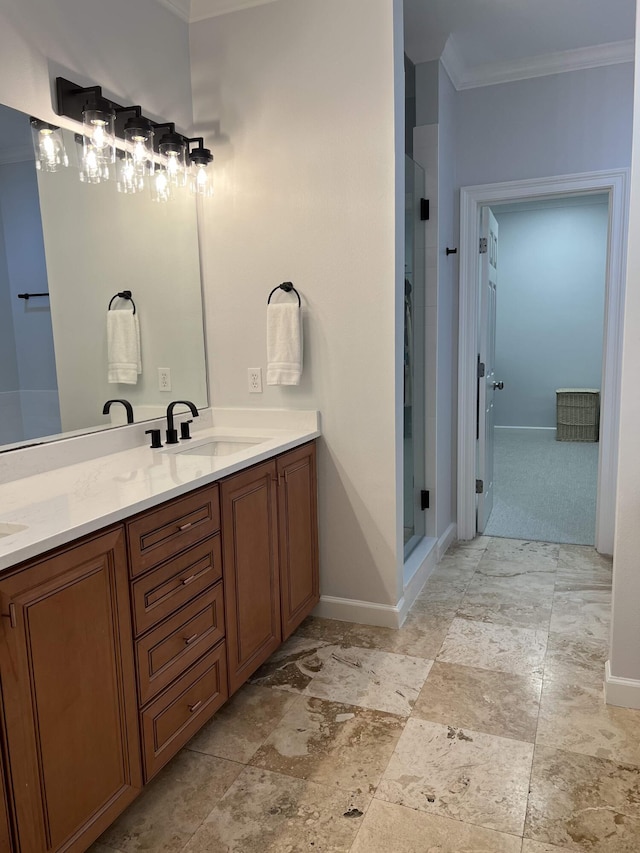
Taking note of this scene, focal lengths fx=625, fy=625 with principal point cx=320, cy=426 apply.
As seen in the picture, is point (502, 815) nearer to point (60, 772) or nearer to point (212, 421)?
point (60, 772)

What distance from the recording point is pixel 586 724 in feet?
6.76

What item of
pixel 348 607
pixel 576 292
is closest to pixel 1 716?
pixel 348 607

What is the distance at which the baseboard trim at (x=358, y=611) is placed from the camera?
2.77 metres

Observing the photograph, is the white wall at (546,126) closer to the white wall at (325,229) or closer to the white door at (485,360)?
the white door at (485,360)

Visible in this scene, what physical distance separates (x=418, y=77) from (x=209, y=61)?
3.85 feet

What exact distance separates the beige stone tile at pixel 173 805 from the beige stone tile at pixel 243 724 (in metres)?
0.05

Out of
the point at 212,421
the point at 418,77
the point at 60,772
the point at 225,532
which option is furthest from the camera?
the point at 418,77

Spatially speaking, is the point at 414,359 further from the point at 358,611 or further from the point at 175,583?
the point at 175,583

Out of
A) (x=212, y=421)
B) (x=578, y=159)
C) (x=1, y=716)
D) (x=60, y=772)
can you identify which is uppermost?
(x=578, y=159)

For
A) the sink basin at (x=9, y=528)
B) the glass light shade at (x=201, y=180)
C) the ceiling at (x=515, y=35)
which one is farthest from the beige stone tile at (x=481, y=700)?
the ceiling at (x=515, y=35)

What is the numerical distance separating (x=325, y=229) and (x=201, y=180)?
579 mm

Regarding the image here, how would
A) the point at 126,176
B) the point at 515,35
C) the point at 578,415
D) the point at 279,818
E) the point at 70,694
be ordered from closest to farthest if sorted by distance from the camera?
the point at 70,694, the point at 279,818, the point at 126,176, the point at 515,35, the point at 578,415

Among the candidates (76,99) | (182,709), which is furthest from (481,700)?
(76,99)

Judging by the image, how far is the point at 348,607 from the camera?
2.83 m
